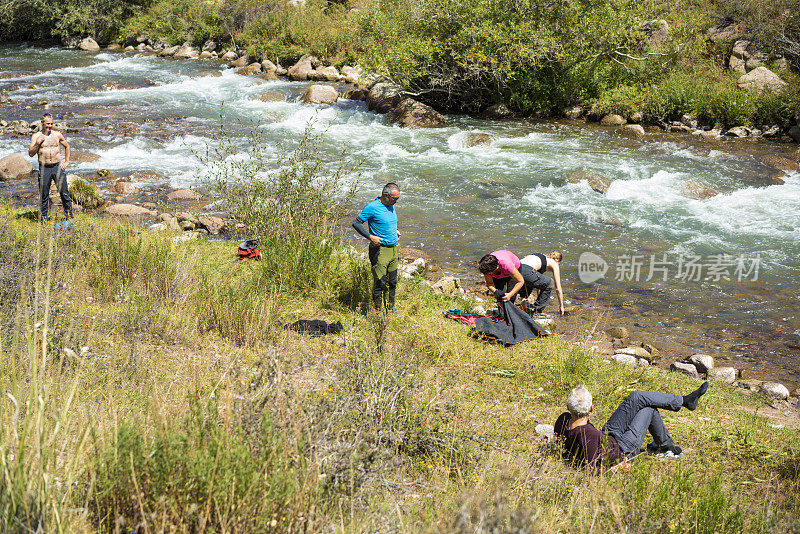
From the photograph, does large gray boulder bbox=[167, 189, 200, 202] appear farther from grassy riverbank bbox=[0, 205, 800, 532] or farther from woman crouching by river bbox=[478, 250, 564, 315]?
woman crouching by river bbox=[478, 250, 564, 315]

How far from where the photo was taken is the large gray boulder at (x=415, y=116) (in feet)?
70.3

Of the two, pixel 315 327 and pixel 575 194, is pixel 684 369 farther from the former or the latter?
pixel 575 194

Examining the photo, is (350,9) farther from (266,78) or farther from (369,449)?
(369,449)

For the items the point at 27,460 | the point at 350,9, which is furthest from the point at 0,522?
the point at 350,9

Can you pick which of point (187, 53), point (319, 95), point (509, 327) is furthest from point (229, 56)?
point (509, 327)

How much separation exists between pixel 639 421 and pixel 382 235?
3.81m

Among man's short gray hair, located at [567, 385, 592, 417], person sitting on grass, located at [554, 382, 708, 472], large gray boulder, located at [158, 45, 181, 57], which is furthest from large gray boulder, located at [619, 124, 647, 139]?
large gray boulder, located at [158, 45, 181, 57]

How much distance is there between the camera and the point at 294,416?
12.4ft

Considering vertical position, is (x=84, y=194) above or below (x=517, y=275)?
below

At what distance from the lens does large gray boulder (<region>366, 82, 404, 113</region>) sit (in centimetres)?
2275

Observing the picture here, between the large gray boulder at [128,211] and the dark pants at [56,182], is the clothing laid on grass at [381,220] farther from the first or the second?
the large gray boulder at [128,211]

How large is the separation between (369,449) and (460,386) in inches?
92.4

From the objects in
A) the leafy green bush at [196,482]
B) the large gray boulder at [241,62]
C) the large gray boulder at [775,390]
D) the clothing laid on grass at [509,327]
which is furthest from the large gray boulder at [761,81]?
the large gray boulder at [241,62]

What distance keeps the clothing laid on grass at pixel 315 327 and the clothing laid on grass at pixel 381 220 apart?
49.2 inches
